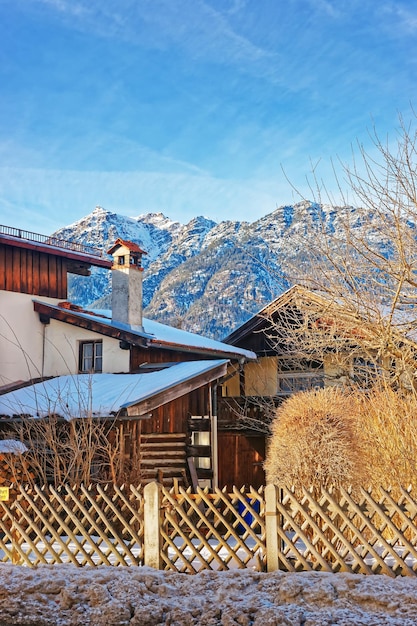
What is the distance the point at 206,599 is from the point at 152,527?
1.54 metres

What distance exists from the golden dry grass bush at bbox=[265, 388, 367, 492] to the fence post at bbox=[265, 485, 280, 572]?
4237 millimetres

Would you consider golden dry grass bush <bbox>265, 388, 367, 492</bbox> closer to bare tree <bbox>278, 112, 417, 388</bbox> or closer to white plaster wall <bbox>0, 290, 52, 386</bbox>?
bare tree <bbox>278, 112, 417, 388</bbox>

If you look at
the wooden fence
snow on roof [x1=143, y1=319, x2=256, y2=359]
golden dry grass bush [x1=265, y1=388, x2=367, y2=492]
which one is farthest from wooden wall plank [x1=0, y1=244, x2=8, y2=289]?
the wooden fence

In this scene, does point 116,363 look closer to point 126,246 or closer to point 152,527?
point 126,246

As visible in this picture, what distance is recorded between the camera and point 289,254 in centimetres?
1328

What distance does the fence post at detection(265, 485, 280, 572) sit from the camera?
306 inches

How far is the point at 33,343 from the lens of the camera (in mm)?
23188

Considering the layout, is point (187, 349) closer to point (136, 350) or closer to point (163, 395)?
point (136, 350)

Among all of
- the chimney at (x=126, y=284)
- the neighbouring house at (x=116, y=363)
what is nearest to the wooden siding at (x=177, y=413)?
the neighbouring house at (x=116, y=363)

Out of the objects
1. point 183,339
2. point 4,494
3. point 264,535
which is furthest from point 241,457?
point 264,535

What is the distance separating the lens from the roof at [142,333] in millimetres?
21234

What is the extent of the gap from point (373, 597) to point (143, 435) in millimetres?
12251

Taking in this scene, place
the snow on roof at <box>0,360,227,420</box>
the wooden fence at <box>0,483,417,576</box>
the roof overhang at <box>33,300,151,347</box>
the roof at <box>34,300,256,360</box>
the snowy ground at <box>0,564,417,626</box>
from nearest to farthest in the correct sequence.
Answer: the snowy ground at <box>0,564,417,626</box> < the wooden fence at <box>0,483,417,576</box> < the snow on roof at <box>0,360,227,420</box> < the roof overhang at <box>33,300,151,347</box> < the roof at <box>34,300,256,360</box>

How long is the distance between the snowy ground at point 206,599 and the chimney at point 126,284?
15.4 meters
